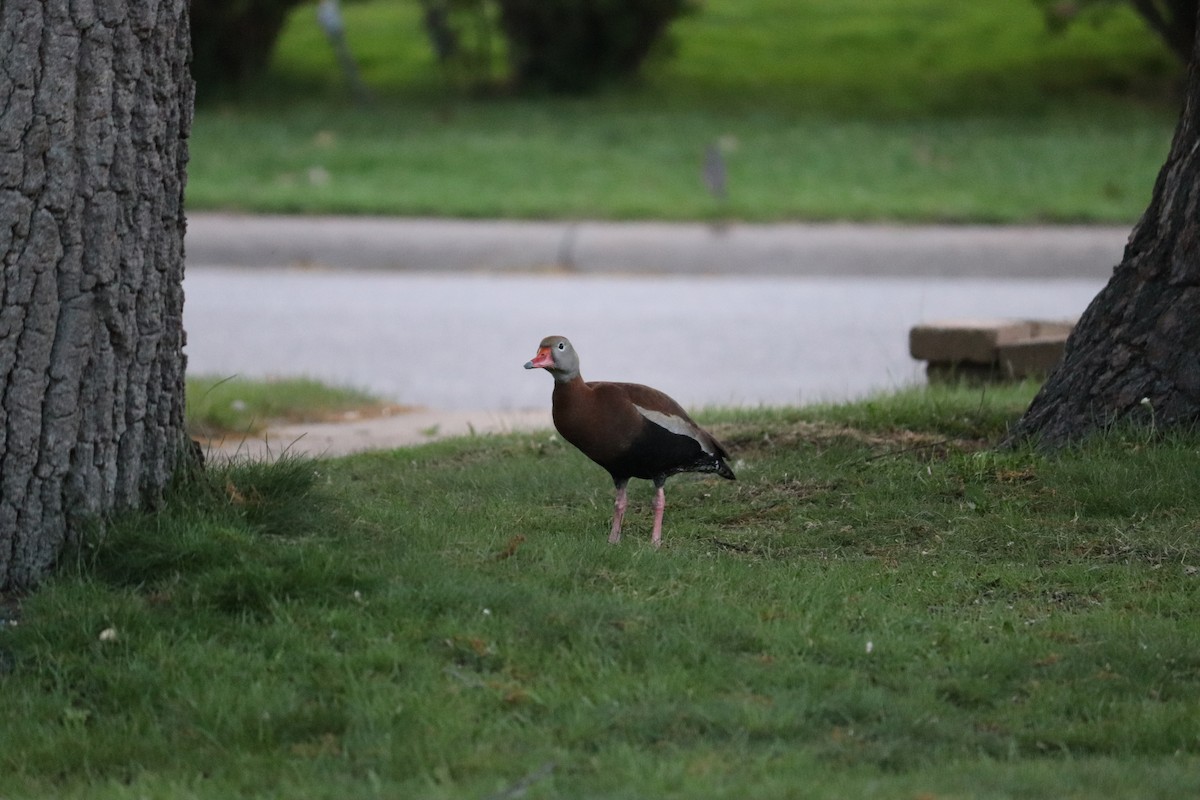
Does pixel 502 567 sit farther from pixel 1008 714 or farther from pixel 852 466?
pixel 852 466

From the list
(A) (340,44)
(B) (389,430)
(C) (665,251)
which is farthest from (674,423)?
(A) (340,44)

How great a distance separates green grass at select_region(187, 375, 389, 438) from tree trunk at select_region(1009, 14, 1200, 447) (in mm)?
3663

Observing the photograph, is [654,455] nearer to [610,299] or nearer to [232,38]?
[610,299]

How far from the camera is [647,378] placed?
9289 mm

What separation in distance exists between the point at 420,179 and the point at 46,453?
10173 millimetres

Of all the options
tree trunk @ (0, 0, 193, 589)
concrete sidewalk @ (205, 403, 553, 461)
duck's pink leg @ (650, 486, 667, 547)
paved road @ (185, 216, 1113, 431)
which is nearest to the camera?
tree trunk @ (0, 0, 193, 589)


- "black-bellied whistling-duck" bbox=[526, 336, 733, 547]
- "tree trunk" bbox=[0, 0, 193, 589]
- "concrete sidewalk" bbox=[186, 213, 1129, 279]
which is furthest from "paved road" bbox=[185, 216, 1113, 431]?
"tree trunk" bbox=[0, 0, 193, 589]

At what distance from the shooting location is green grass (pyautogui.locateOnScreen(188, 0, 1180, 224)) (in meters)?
13.4

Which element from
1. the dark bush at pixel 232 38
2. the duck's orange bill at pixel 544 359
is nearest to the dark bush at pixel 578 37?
the dark bush at pixel 232 38

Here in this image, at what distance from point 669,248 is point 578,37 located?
7344mm

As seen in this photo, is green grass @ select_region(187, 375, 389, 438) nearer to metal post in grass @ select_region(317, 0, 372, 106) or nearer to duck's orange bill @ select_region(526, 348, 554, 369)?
duck's orange bill @ select_region(526, 348, 554, 369)

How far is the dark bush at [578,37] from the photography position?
18625 mm

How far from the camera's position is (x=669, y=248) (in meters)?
12.4

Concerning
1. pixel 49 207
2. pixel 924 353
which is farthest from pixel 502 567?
pixel 924 353
